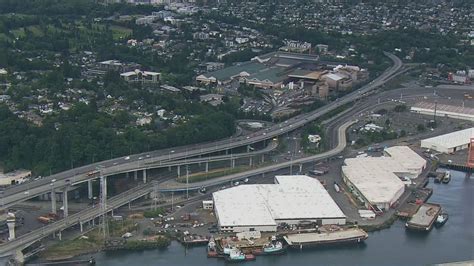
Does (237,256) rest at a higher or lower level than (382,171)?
lower

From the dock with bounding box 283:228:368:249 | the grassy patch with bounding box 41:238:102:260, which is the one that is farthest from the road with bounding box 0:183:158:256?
the dock with bounding box 283:228:368:249

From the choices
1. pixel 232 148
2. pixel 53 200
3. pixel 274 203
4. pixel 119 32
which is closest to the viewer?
pixel 53 200

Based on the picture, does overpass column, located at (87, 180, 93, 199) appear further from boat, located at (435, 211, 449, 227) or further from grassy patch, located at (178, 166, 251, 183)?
boat, located at (435, 211, 449, 227)

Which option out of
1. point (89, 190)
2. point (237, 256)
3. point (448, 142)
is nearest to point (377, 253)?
point (237, 256)

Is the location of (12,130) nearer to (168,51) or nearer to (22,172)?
(22,172)

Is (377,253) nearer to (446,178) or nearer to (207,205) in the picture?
(207,205)

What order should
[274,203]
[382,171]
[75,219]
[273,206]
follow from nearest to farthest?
[75,219], [273,206], [274,203], [382,171]
